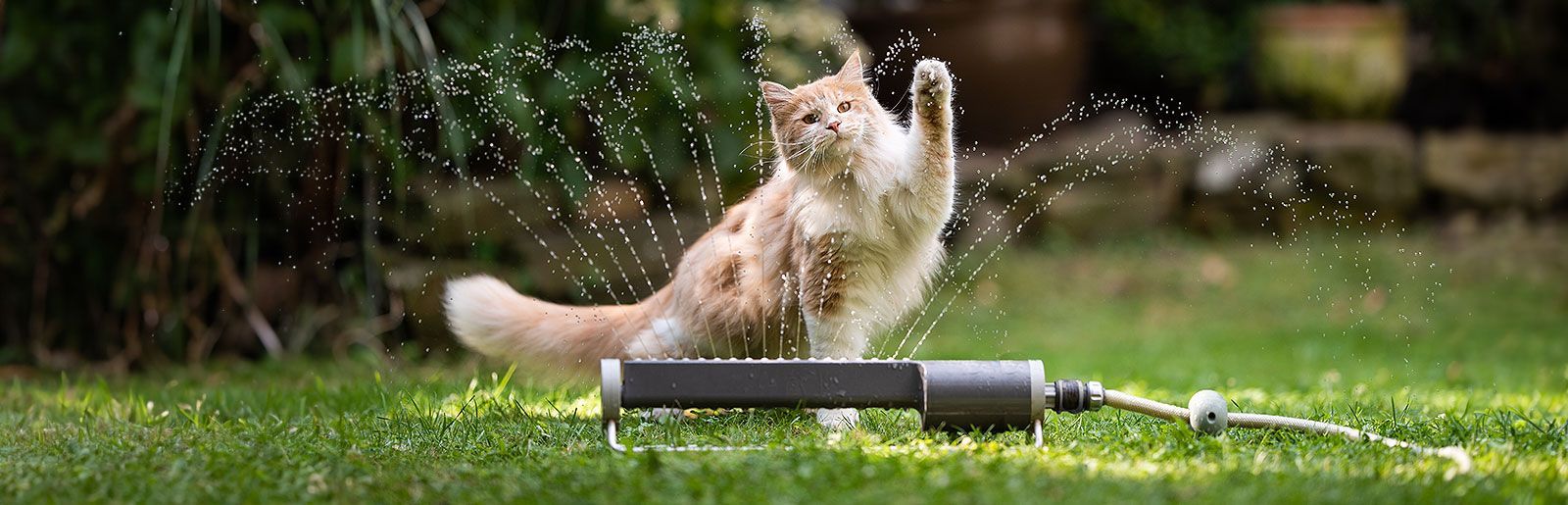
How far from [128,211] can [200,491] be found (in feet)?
10.5

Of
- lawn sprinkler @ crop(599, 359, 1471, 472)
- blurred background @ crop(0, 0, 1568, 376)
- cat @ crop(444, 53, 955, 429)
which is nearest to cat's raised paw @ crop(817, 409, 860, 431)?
cat @ crop(444, 53, 955, 429)

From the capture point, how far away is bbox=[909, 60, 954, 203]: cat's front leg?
239cm

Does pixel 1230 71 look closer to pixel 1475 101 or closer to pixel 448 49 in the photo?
pixel 1475 101

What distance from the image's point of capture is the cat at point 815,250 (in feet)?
8.13

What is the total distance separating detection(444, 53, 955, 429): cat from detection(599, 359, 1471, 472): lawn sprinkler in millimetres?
237

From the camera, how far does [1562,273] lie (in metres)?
6.09

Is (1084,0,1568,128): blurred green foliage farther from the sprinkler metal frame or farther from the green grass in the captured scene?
the sprinkler metal frame

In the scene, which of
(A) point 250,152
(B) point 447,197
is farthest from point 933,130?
(B) point 447,197

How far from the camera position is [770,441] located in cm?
220

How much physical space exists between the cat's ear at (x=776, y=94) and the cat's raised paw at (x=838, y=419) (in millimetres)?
556

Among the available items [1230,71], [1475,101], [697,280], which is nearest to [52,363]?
[697,280]

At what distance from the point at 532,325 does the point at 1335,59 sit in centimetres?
555

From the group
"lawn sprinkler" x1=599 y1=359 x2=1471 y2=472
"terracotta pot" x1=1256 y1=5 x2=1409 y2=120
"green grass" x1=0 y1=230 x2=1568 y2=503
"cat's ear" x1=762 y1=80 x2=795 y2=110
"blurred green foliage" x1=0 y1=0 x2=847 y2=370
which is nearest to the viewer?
"green grass" x1=0 y1=230 x2=1568 y2=503

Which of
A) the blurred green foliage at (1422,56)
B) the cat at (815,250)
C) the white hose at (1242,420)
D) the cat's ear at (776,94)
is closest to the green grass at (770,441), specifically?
the white hose at (1242,420)
